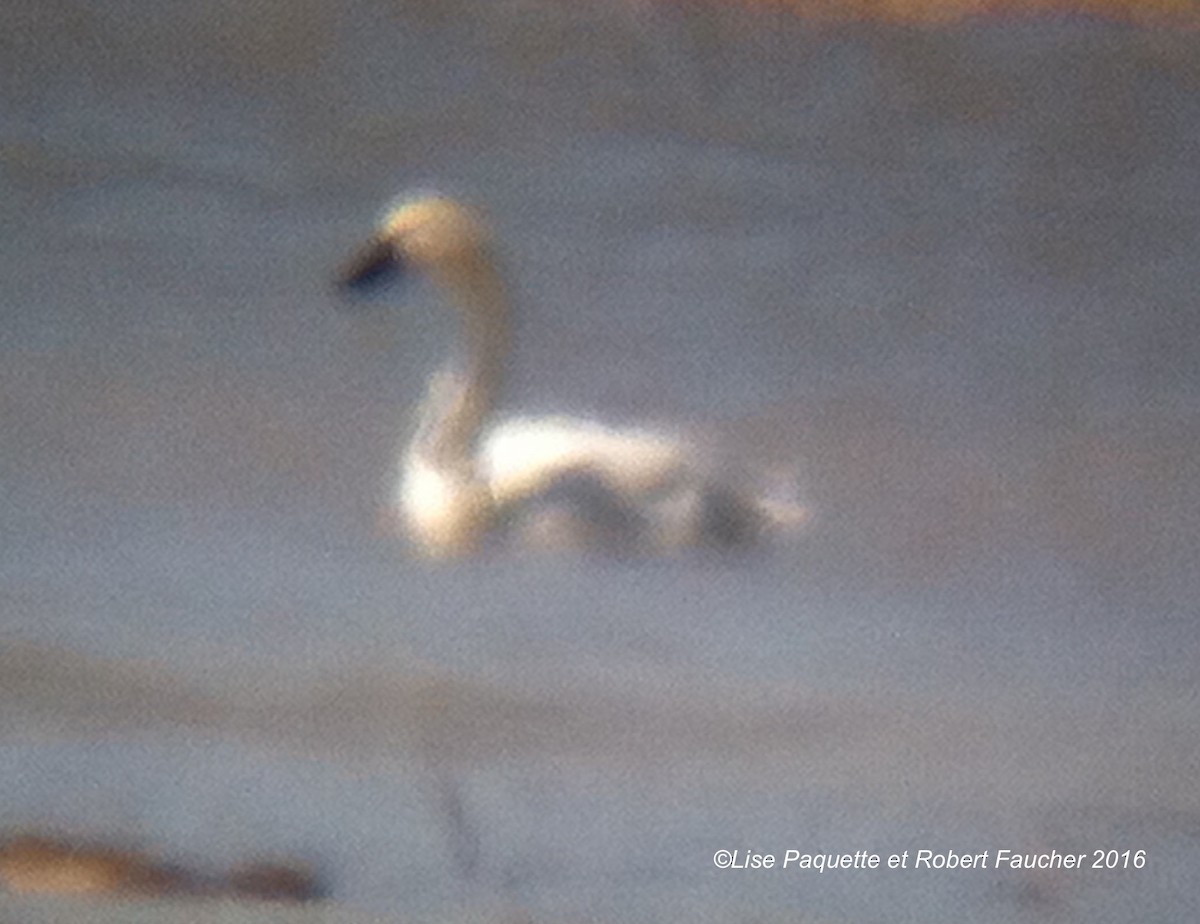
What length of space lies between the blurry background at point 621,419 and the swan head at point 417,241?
1cm

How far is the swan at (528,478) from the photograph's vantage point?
58cm

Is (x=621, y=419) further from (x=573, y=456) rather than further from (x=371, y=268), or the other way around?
(x=371, y=268)

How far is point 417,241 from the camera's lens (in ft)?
1.97

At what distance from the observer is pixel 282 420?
0.59 meters

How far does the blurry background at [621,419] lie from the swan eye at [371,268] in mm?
13

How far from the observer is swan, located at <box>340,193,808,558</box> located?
58 cm

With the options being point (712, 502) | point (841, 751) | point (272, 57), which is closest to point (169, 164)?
point (272, 57)

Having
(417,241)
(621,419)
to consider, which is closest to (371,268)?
(417,241)

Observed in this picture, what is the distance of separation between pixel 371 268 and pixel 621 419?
13 centimetres

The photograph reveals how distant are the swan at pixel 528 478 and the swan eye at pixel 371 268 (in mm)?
12

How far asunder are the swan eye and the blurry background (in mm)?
13

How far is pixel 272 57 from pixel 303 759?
304 mm

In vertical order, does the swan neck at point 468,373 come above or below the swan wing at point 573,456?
above

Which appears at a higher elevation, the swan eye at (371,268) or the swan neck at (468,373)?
the swan eye at (371,268)
